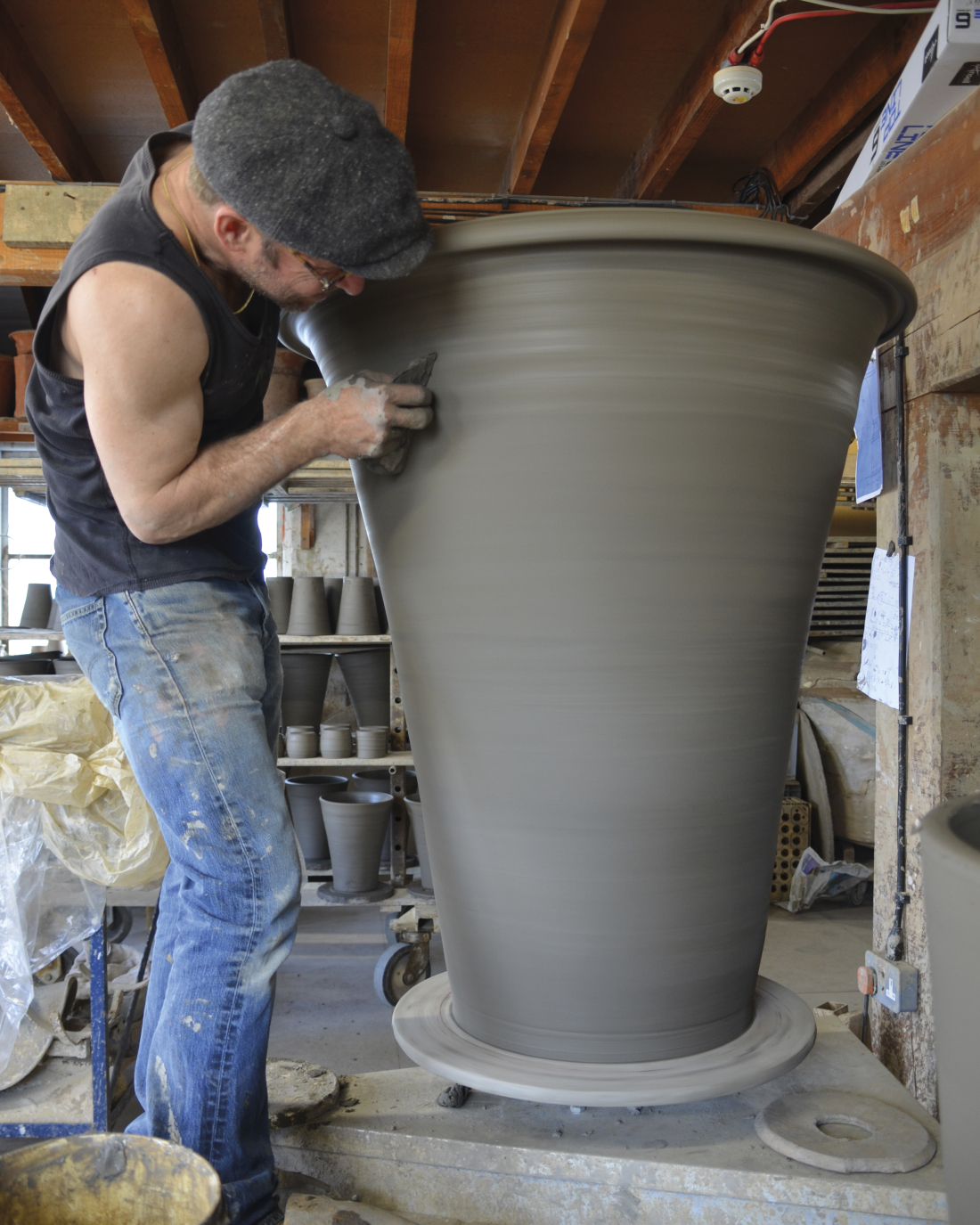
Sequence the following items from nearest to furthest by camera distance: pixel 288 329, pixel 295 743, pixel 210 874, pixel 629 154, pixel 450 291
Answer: pixel 450 291 → pixel 210 874 → pixel 288 329 → pixel 629 154 → pixel 295 743

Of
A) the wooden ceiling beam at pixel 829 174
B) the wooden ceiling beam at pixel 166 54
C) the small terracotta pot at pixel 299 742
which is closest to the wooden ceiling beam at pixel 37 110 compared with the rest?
the wooden ceiling beam at pixel 166 54

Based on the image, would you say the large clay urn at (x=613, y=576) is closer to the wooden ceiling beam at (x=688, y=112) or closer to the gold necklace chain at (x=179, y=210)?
the gold necklace chain at (x=179, y=210)

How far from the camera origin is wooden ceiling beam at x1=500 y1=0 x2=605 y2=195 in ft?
7.29

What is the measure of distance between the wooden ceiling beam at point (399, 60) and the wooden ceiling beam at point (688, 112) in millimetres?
769

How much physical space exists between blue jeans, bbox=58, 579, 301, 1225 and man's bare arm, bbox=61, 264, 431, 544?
0.51 ft

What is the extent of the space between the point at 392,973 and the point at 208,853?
2.03 meters

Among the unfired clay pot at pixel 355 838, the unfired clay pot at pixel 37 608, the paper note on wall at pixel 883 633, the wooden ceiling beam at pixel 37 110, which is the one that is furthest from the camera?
the unfired clay pot at pixel 37 608

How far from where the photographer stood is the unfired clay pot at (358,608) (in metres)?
3.58

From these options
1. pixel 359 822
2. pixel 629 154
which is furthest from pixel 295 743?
pixel 629 154

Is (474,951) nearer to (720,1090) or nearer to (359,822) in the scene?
(720,1090)

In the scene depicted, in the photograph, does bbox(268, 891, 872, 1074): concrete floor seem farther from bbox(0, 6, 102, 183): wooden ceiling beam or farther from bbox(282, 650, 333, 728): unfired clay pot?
bbox(0, 6, 102, 183): wooden ceiling beam

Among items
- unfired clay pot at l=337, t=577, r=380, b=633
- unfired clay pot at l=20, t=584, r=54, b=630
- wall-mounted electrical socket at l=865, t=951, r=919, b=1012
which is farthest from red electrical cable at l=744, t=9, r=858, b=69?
unfired clay pot at l=20, t=584, r=54, b=630

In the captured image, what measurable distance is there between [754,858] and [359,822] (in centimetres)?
227

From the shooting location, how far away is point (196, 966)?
1.19m
